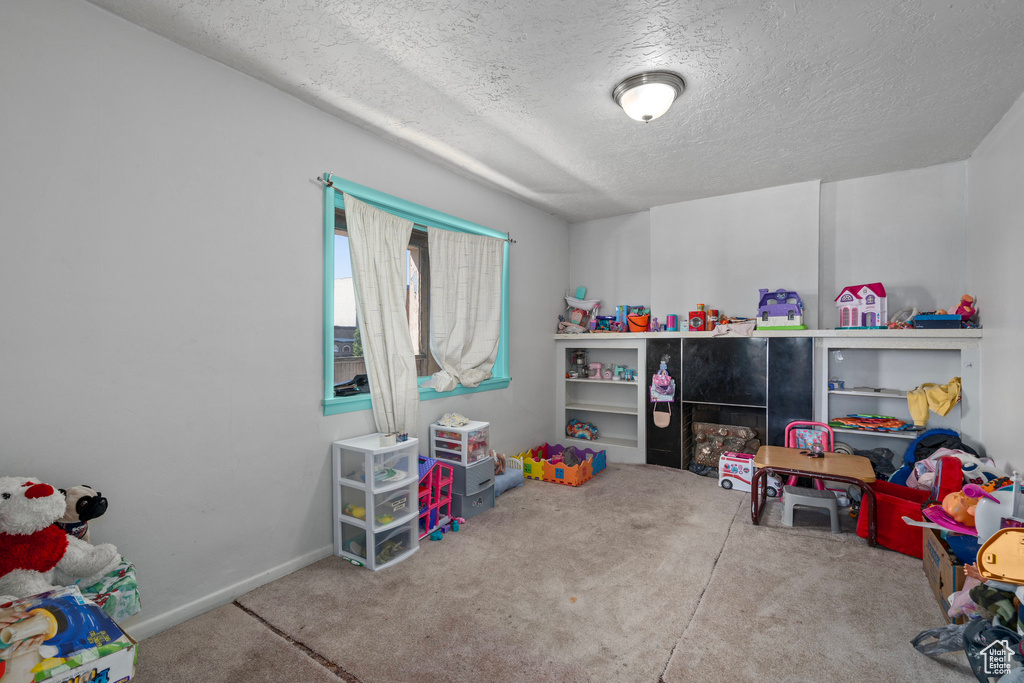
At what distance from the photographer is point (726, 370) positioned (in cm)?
411

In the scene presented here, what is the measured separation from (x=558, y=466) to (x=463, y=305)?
5.31 feet

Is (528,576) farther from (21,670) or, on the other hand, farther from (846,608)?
(21,670)

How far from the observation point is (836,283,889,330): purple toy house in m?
3.58

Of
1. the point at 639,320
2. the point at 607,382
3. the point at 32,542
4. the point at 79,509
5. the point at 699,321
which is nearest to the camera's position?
the point at 32,542

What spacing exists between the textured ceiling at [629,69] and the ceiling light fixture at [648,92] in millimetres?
58

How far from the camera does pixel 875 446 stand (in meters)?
3.83

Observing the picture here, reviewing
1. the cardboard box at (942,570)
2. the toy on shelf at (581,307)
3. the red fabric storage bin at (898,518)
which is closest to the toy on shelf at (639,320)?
the toy on shelf at (581,307)

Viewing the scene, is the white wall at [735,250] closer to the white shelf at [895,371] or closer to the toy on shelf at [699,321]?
the toy on shelf at [699,321]

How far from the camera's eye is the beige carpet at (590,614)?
1.74 metres

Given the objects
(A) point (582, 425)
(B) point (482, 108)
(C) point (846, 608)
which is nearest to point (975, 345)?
(C) point (846, 608)

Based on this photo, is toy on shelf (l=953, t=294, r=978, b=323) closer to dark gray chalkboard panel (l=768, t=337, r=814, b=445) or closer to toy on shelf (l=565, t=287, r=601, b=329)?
dark gray chalkboard panel (l=768, t=337, r=814, b=445)

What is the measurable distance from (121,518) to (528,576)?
1.86 metres

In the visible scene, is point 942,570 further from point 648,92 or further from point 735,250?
point 735,250

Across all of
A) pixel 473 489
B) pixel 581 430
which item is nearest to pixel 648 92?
pixel 473 489
